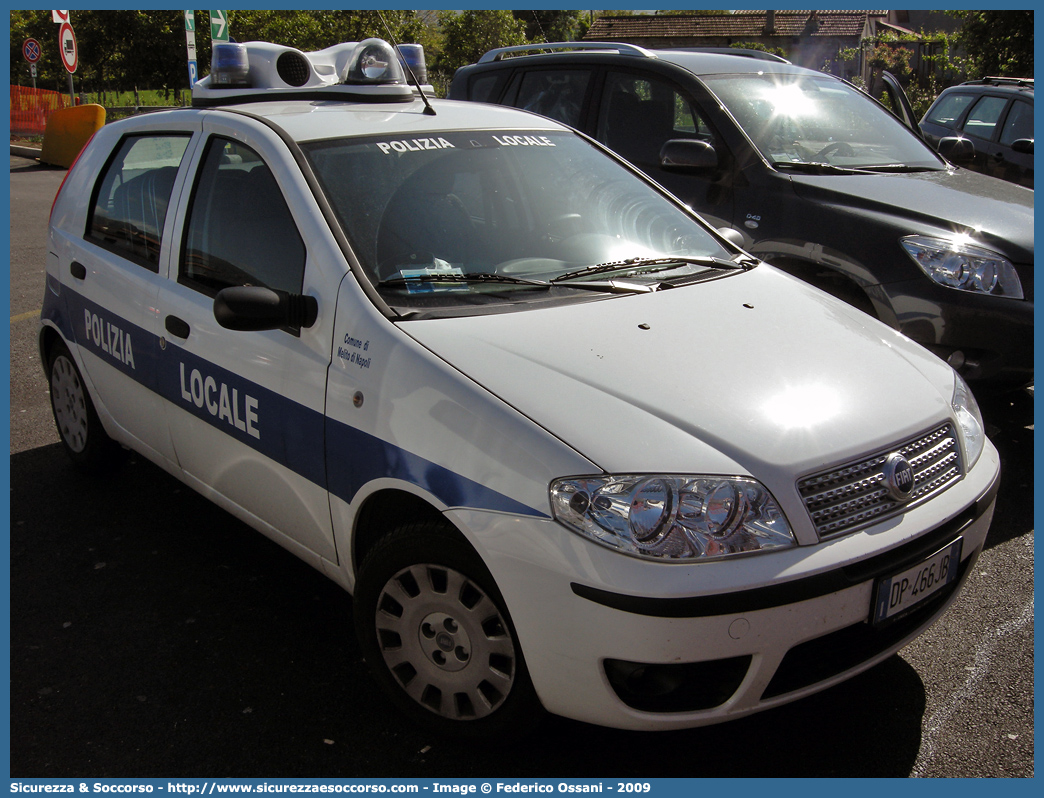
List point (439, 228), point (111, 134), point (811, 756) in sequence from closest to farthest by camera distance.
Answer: point (811, 756) → point (439, 228) → point (111, 134)

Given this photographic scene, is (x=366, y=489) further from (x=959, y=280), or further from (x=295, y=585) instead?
(x=959, y=280)

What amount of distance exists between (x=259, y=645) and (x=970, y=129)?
32.4ft

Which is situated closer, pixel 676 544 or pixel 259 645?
pixel 676 544

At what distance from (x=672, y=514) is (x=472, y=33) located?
3069 centimetres

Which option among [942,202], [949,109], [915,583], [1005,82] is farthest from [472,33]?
[915,583]

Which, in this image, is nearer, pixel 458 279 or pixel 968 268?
pixel 458 279

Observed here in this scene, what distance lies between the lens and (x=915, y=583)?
243cm

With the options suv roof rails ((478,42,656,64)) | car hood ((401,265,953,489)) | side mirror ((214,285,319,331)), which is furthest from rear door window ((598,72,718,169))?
side mirror ((214,285,319,331))

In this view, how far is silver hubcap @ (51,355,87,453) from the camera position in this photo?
4332 mm

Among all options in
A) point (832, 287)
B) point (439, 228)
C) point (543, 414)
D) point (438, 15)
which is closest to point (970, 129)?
point (832, 287)

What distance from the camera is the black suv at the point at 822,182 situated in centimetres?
436

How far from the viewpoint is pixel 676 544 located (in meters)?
2.18

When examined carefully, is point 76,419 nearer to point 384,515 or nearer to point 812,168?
point 384,515

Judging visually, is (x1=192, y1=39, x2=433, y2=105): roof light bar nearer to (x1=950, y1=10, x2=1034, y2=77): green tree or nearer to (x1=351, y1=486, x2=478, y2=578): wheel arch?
(x1=351, y1=486, x2=478, y2=578): wheel arch
